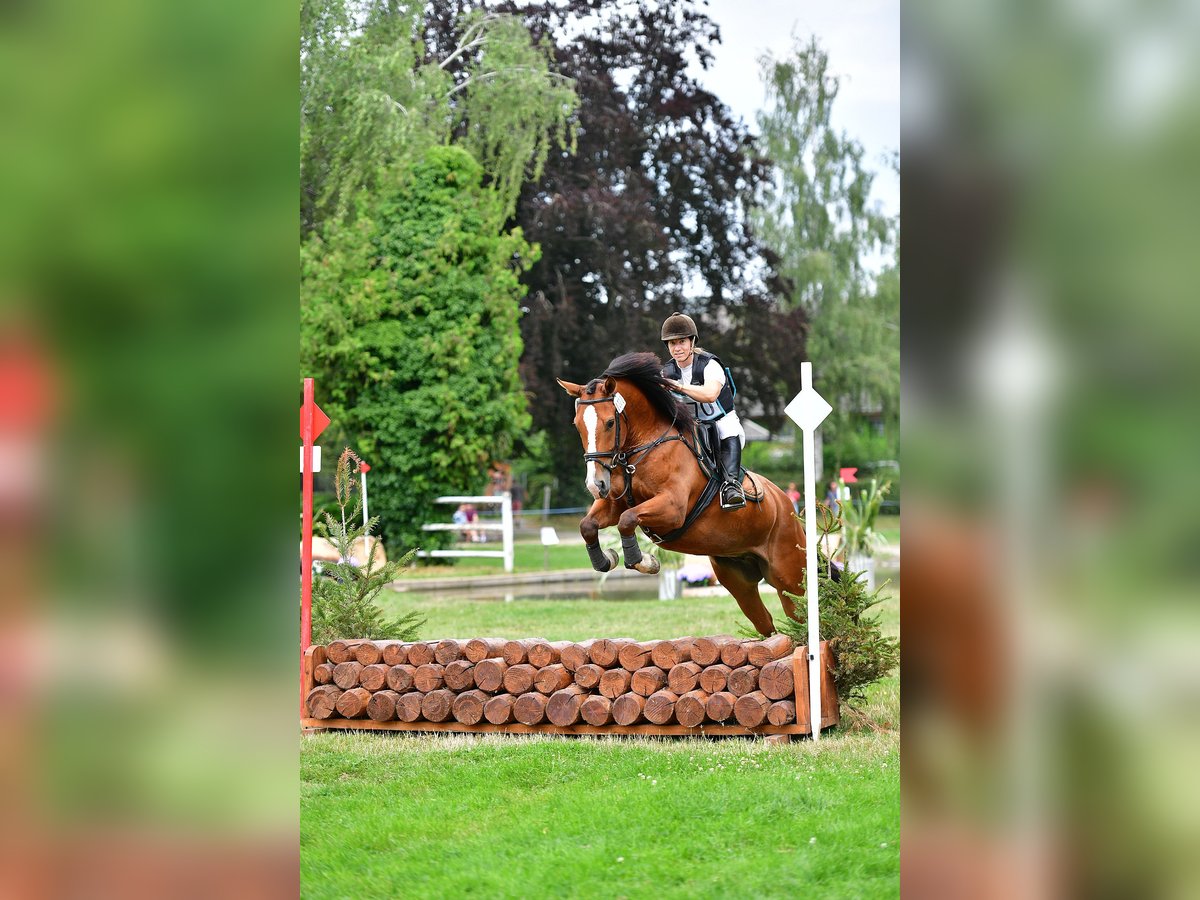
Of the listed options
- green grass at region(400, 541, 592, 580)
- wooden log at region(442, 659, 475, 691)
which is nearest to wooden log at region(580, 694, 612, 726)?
wooden log at region(442, 659, 475, 691)

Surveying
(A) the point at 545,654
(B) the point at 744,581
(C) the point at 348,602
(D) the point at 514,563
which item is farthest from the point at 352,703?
(D) the point at 514,563

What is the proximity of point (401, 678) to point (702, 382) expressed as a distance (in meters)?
2.13

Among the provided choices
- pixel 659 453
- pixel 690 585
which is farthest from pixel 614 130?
pixel 659 453

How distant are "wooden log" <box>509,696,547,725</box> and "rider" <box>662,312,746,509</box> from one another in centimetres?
143

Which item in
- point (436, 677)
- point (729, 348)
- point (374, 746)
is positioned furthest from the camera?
point (729, 348)

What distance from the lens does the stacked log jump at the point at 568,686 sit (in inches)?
208

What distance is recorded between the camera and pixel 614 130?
21250mm

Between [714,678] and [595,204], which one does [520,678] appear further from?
[595,204]

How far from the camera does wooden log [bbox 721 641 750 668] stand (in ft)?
17.7

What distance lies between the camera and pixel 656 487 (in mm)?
6000

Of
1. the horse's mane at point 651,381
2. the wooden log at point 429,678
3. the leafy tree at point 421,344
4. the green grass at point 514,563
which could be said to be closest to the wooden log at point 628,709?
the wooden log at point 429,678
